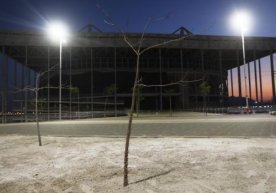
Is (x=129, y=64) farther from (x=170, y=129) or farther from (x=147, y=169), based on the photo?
(x=147, y=169)

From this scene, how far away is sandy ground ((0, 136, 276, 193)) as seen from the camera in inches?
213

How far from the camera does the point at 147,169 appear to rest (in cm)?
677

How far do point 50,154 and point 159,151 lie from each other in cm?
332

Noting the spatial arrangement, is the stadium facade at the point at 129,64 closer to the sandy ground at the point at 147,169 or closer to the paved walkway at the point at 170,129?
the paved walkway at the point at 170,129

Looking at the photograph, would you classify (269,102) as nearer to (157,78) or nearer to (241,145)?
(157,78)

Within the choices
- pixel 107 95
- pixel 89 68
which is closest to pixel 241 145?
pixel 107 95

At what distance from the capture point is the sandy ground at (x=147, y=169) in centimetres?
542

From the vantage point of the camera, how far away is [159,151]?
Answer: 898 cm

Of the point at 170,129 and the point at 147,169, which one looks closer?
the point at 147,169

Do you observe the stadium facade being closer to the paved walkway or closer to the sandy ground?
the paved walkway

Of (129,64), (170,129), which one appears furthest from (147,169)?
(129,64)

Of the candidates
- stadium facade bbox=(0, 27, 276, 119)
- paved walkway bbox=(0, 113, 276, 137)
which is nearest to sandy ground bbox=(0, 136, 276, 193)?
paved walkway bbox=(0, 113, 276, 137)

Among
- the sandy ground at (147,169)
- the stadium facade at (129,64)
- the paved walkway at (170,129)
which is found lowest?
the sandy ground at (147,169)

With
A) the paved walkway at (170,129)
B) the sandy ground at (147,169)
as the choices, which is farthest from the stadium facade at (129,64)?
the sandy ground at (147,169)
